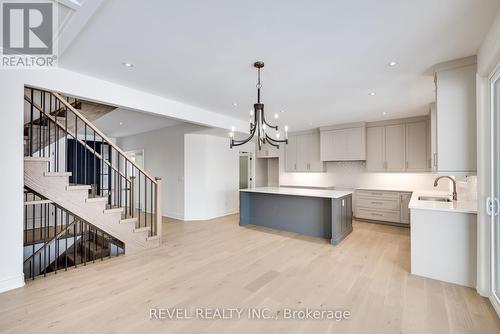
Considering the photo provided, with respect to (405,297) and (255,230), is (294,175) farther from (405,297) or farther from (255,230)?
(405,297)

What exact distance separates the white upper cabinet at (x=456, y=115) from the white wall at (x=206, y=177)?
4.85 metres

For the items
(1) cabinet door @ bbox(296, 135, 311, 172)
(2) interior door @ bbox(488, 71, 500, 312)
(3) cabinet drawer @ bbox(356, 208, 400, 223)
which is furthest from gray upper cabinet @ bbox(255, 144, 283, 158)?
(2) interior door @ bbox(488, 71, 500, 312)

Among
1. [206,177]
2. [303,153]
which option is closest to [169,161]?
[206,177]

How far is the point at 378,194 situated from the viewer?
5605mm

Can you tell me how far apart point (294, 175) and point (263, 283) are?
5266 mm

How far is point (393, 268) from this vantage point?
3.09 m

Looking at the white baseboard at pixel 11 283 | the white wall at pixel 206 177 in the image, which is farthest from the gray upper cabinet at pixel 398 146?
the white baseboard at pixel 11 283

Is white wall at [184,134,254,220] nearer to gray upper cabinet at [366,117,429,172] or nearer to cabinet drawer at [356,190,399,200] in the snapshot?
cabinet drawer at [356,190,399,200]

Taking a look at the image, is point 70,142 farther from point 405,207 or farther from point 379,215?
point 405,207

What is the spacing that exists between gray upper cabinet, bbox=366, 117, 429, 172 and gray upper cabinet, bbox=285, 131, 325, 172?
1.42 metres

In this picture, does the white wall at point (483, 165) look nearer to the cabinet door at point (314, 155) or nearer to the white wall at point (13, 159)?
the cabinet door at point (314, 155)

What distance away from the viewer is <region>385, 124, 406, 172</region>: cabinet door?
18.1 feet

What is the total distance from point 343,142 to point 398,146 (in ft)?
4.14

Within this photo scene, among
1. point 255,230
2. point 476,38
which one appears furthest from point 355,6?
point 255,230
